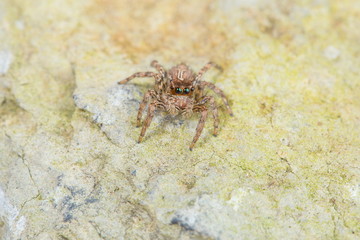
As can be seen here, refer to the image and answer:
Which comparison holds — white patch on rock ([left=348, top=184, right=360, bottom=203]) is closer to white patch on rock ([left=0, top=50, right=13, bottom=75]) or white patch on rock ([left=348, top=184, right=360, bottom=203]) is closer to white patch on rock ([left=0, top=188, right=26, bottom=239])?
white patch on rock ([left=0, top=188, right=26, bottom=239])

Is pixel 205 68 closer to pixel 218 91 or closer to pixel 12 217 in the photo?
pixel 218 91

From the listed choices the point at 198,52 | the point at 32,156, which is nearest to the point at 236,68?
the point at 198,52

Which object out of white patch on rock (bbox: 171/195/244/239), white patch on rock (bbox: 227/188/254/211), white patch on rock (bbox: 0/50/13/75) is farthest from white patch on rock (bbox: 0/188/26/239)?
white patch on rock (bbox: 227/188/254/211)

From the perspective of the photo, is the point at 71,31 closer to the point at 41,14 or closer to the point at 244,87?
the point at 41,14

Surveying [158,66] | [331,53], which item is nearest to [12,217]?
[158,66]

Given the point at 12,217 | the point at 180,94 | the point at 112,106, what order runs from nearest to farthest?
the point at 12,217 → the point at 112,106 → the point at 180,94

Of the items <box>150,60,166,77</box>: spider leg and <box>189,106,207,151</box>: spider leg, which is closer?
<box>189,106,207,151</box>: spider leg
